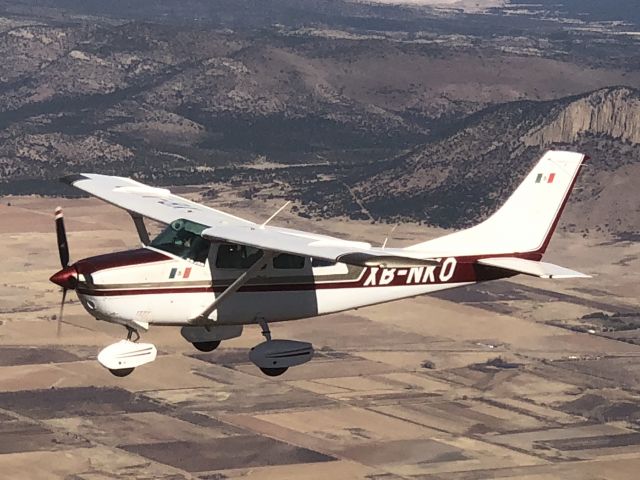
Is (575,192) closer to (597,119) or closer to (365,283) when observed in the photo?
(597,119)

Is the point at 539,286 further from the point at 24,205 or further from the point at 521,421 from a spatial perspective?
the point at 24,205

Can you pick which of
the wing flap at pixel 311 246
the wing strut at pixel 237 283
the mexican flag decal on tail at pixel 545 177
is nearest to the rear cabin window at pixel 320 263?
the wing flap at pixel 311 246

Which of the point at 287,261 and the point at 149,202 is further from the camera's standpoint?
the point at 149,202

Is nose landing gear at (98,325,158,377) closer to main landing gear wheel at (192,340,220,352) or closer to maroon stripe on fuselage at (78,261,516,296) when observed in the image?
maroon stripe on fuselage at (78,261,516,296)

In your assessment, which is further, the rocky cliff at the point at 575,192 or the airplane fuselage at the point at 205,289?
the rocky cliff at the point at 575,192

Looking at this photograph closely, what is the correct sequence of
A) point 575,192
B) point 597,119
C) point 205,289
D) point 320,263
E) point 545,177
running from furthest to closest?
1. point 597,119
2. point 575,192
3. point 545,177
4. point 320,263
5. point 205,289

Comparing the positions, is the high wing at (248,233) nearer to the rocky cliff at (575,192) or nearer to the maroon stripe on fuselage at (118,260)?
the maroon stripe on fuselage at (118,260)

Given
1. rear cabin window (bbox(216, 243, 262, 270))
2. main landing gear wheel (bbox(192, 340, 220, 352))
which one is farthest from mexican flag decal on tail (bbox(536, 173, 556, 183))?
main landing gear wheel (bbox(192, 340, 220, 352))

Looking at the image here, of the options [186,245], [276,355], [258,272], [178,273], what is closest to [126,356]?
[178,273]
